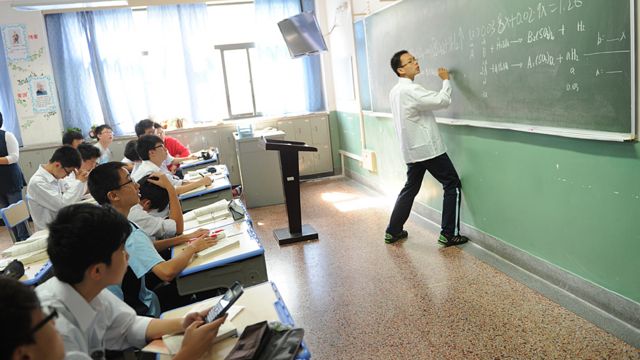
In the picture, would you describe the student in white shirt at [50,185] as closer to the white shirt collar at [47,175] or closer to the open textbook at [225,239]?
the white shirt collar at [47,175]

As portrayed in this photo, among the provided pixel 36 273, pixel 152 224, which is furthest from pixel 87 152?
pixel 36 273

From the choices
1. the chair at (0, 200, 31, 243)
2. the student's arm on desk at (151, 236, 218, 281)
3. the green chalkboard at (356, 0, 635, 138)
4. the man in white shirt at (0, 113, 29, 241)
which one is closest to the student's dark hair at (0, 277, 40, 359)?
the student's arm on desk at (151, 236, 218, 281)

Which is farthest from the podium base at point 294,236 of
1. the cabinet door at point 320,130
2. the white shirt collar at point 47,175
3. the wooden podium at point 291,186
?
the cabinet door at point 320,130

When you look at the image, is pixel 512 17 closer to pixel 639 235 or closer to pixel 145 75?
pixel 639 235

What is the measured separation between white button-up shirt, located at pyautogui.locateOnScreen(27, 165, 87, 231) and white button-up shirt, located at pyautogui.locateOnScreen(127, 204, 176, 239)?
1304 millimetres

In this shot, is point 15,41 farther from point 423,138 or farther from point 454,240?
point 454,240

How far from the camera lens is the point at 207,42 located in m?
6.89

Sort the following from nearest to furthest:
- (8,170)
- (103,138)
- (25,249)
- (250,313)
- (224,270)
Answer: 1. (250,313)
2. (224,270)
3. (25,249)
4. (8,170)
5. (103,138)

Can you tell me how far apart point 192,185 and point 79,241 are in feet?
8.91

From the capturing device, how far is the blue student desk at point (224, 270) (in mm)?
2102

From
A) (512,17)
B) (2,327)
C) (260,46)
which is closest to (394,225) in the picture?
(512,17)

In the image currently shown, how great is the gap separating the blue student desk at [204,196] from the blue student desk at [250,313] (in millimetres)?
2215

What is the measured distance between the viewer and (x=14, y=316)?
3.00 feet

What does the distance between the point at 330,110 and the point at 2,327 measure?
665 centimetres
